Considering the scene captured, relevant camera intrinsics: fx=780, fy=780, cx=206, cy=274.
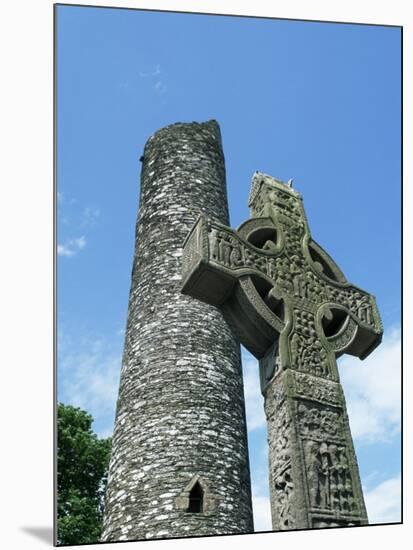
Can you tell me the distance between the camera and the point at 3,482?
5039mm

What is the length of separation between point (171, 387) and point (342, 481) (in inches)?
178

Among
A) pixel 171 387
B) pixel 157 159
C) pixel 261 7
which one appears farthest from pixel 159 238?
pixel 261 7

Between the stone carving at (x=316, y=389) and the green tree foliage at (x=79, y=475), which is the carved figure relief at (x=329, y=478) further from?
the green tree foliage at (x=79, y=475)

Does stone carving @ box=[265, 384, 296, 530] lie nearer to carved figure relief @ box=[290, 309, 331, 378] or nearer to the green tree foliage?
carved figure relief @ box=[290, 309, 331, 378]

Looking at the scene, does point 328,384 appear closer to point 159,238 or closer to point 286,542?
point 286,542

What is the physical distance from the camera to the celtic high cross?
130 inches

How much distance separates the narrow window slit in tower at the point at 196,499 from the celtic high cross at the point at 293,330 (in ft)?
11.5

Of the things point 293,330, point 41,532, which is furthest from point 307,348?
point 41,532

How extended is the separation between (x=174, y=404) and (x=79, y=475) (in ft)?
16.5

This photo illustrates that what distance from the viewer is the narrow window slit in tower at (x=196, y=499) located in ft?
23.2

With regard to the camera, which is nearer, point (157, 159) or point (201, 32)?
point (201, 32)

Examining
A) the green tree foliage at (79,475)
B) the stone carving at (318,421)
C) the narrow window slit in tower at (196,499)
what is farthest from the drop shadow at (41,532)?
the green tree foliage at (79,475)

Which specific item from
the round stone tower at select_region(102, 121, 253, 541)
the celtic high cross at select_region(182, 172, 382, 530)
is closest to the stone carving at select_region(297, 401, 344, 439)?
the celtic high cross at select_region(182, 172, 382, 530)

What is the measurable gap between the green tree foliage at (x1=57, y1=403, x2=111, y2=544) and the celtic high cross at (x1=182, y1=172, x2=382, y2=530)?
7.66m
